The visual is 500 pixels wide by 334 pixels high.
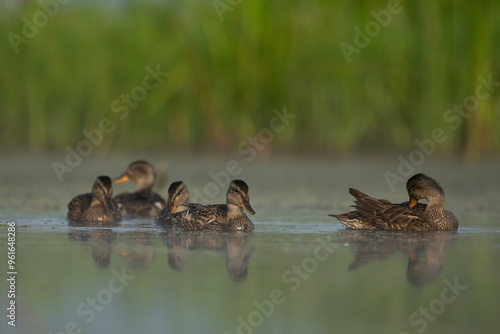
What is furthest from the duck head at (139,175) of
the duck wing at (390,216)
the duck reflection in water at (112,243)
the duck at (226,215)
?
the duck wing at (390,216)

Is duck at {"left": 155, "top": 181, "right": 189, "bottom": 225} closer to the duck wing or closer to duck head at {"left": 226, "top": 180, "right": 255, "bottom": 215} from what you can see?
duck head at {"left": 226, "top": 180, "right": 255, "bottom": 215}

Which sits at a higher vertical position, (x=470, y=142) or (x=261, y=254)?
(x=470, y=142)

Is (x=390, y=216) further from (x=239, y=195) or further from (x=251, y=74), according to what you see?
(x=251, y=74)

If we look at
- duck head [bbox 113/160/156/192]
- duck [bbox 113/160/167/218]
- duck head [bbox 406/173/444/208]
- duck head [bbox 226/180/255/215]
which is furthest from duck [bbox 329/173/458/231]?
duck head [bbox 113/160/156/192]

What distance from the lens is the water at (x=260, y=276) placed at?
4.78 meters

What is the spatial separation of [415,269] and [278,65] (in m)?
9.02

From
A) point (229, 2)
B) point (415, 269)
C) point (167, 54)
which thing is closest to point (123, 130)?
point (167, 54)

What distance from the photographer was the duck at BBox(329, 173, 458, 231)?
8414 millimetres

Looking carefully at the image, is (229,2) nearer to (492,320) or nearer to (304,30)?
(304,30)

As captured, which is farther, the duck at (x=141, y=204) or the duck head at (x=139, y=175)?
the duck head at (x=139, y=175)

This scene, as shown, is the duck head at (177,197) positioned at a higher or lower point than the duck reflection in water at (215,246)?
higher

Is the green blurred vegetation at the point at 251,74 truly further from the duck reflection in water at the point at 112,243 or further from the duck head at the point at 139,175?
the duck reflection in water at the point at 112,243

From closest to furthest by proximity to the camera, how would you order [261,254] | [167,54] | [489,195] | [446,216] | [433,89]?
[261,254]
[446,216]
[489,195]
[433,89]
[167,54]

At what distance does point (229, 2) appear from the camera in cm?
1517
